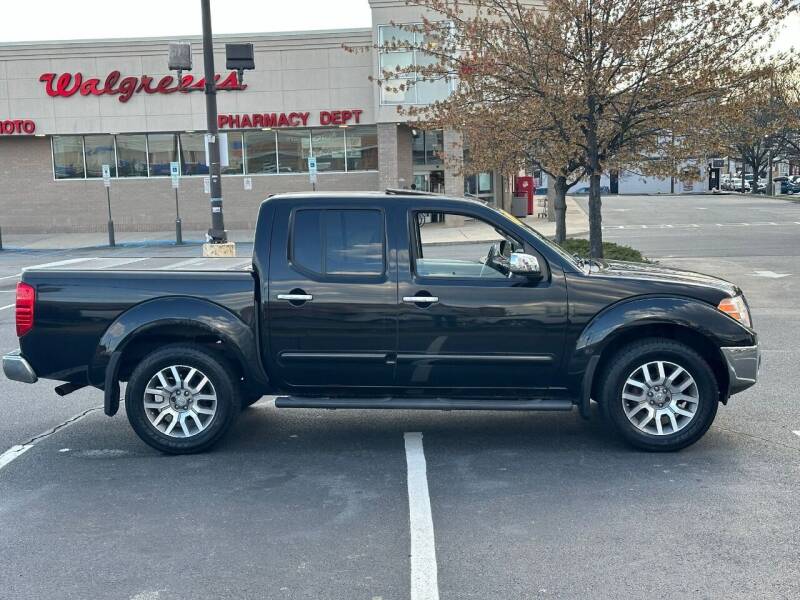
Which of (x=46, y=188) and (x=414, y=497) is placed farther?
(x=46, y=188)

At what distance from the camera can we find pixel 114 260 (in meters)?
7.43

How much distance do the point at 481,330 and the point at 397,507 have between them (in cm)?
153

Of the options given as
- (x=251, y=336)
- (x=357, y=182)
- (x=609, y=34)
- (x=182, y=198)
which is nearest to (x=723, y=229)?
(x=357, y=182)

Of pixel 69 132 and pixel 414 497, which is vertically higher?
pixel 69 132

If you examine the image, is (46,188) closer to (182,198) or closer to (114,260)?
(182,198)

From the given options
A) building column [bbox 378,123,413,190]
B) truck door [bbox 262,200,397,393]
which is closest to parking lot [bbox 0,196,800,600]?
truck door [bbox 262,200,397,393]

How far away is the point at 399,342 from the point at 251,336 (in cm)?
108

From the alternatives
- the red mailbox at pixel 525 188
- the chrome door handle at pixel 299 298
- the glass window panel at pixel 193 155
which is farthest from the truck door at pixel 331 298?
the red mailbox at pixel 525 188

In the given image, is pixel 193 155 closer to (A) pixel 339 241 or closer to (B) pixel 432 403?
(A) pixel 339 241

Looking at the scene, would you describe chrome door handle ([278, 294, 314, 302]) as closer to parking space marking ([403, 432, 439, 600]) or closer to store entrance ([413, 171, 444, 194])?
parking space marking ([403, 432, 439, 600])

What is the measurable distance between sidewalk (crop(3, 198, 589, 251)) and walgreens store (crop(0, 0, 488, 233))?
1.16 meters

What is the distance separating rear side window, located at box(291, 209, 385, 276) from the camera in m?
6.56

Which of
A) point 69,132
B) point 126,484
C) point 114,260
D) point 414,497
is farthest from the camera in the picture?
point 69,132

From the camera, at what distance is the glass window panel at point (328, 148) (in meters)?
35.8
